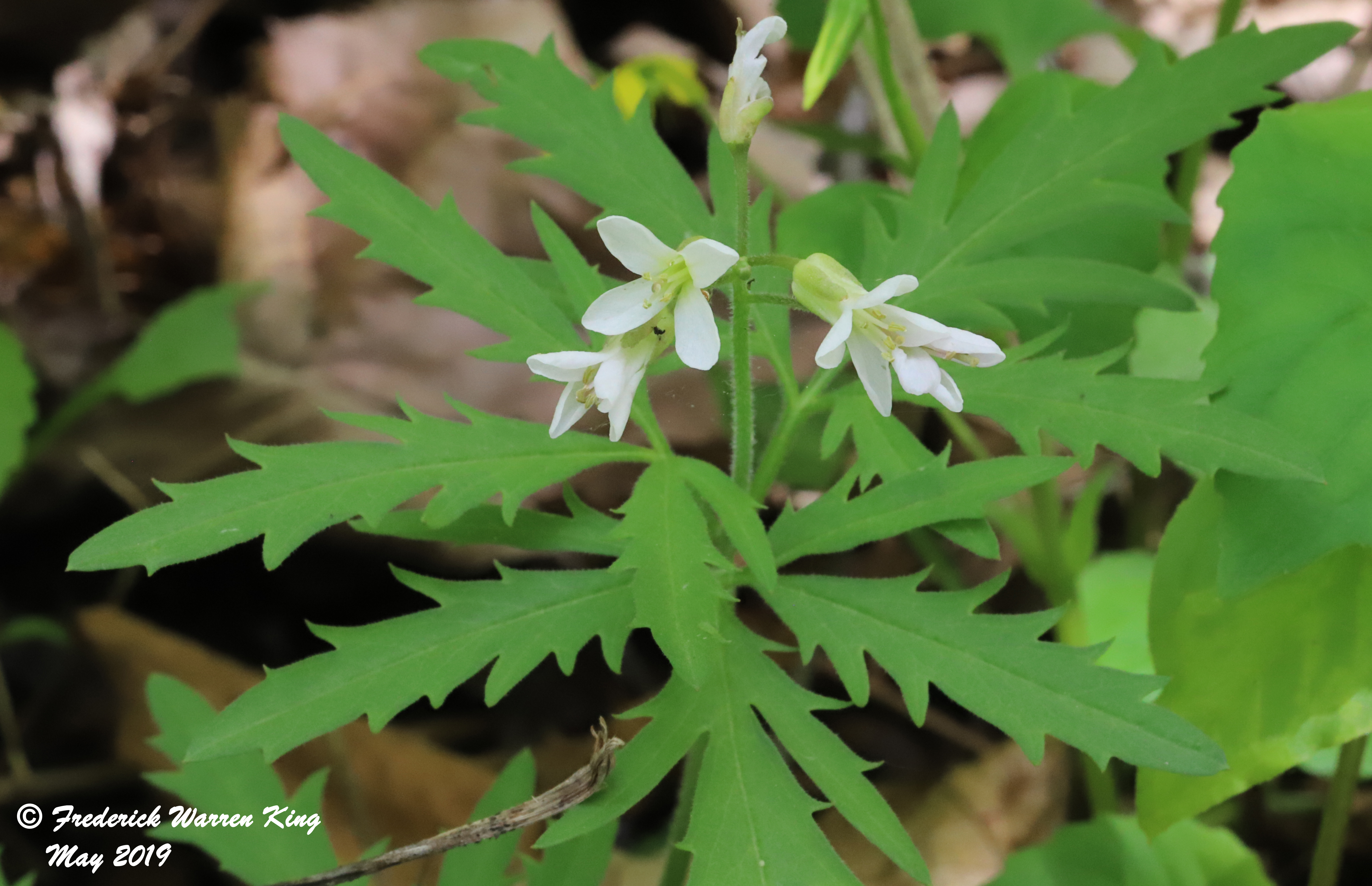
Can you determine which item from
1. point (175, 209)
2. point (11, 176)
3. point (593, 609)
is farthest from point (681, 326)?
point (11, 176)

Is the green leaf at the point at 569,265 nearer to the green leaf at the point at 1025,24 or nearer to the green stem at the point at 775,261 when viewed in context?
the green stem at the point at 775,261

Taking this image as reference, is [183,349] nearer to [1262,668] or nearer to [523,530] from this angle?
[523,530]

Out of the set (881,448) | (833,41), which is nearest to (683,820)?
(881,448)

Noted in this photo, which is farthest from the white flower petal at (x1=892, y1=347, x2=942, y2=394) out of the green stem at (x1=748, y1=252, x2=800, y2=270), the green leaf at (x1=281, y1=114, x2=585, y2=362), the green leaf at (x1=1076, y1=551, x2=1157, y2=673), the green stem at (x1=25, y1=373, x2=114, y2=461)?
the green stem at (x1=25, y1=373, x2=114, y2=461)

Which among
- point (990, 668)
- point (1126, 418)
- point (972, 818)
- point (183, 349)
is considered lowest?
point (972, 818)

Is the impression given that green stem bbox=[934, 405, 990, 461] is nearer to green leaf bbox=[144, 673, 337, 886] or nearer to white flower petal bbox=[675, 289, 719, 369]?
white flower petal bbox=[675, 289, 719, 369]

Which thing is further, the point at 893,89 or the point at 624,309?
the point at 893,89

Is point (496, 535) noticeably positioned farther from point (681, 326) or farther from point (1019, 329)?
point (1019, 329)

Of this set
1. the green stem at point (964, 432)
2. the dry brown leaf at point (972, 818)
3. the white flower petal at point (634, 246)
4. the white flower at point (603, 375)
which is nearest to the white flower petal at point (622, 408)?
the white flower at point (603, 375)
